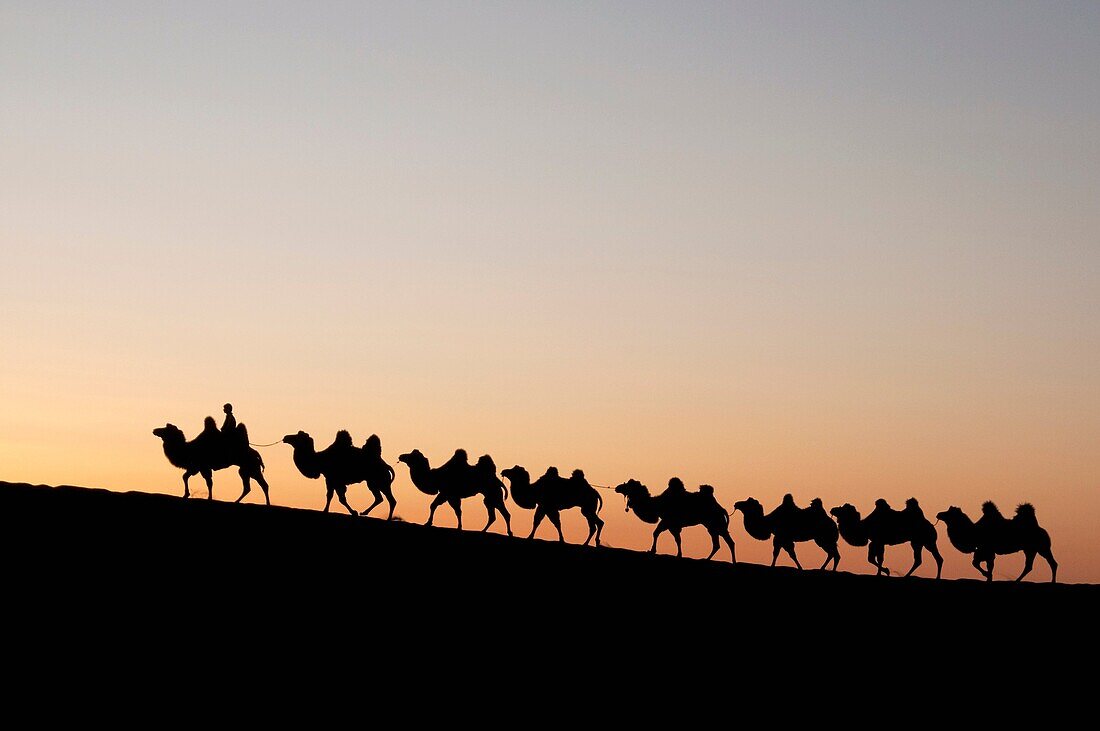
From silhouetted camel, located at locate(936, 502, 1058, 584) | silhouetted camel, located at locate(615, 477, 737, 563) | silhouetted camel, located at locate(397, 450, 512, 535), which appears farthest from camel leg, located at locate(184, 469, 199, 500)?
silhouetted camel, located at locate(936, 502, 1058, 584)

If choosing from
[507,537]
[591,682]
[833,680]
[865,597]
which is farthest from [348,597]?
[865,597]

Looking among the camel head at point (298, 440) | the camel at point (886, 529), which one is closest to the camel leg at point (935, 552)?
the camel at point (886, 529)

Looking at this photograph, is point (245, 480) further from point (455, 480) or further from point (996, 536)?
point (996, 536)

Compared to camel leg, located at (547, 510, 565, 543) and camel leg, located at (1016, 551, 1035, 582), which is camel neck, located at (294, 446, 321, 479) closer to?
camel leg, located at (547, 510, 565, 543)

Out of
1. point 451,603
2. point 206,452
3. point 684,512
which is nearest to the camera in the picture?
point 451,603

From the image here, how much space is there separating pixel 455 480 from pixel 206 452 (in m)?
4.94

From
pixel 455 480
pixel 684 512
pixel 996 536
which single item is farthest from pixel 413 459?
pixel 996 536

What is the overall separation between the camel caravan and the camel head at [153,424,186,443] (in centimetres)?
122

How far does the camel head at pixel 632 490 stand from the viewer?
34.1 meters

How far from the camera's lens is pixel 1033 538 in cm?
3375

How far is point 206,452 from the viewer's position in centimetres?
2872

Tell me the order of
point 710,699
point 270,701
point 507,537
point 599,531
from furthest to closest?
1. point 599,531
2. point 507,537
3. point 710,699
4. point 270,701

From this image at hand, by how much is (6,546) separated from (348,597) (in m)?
4.82

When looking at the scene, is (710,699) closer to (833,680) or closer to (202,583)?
(833,680)
